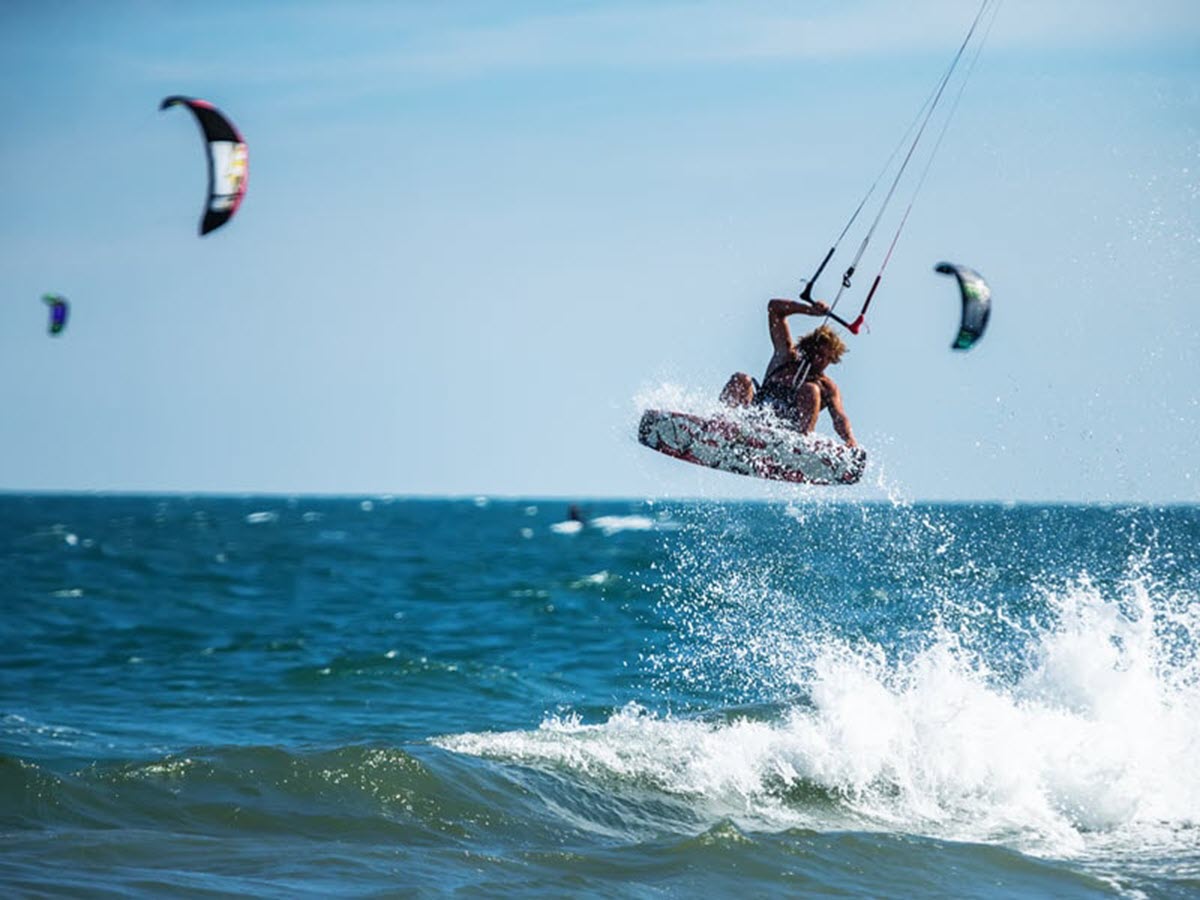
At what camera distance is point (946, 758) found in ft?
36.7

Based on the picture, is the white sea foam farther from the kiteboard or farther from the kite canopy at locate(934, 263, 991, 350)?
the kite canopy at locate(934, 263, 991, 350)

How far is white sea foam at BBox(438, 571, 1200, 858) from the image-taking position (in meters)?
10.2

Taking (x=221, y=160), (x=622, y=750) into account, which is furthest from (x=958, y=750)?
(x=221, y=160)

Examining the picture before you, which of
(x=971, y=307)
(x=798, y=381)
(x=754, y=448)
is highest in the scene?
(x=971, y=307)

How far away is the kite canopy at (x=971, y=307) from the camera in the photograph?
11906 mm

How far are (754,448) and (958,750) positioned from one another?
8.97 feet

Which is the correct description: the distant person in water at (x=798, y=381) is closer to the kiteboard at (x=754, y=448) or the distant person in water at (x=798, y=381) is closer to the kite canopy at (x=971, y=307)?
the kiteboard at (x=754, y=448)

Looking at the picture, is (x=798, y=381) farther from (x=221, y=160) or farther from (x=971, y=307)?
(x=221, y=160)

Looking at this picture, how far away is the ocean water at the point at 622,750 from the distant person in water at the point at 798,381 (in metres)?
2.55

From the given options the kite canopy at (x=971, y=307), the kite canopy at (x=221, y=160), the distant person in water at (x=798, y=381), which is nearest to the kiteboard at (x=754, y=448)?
the distant person in water at (x=798, y=381)

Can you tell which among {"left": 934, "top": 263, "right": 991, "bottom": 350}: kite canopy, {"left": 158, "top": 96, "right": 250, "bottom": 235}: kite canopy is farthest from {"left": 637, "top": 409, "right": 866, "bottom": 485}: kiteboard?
{"left": 158, "top": 96, "right": 250, "bottom": 235}: kite canopy

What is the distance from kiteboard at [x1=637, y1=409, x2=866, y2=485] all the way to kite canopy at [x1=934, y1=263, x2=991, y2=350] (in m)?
1.70

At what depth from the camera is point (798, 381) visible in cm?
1103

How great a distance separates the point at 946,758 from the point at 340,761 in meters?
4.49
